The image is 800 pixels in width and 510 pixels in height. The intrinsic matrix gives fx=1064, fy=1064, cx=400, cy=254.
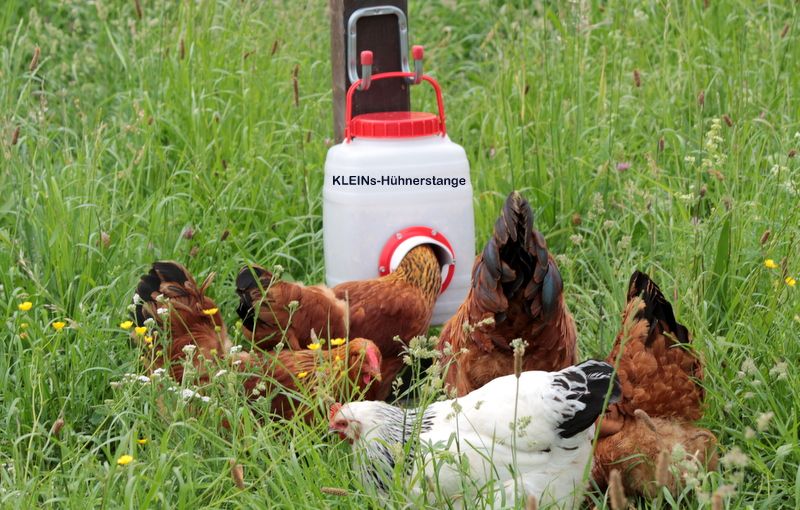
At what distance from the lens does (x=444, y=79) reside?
5953mm

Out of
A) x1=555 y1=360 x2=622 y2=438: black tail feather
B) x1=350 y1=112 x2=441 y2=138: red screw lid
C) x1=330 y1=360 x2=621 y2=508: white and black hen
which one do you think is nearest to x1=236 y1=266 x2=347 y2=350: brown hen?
x1=350 y1=112 x2=441 y2=138: red screw lid

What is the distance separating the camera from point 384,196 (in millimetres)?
3910

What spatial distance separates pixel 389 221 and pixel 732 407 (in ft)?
4.75

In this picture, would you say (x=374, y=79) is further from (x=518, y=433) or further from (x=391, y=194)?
(x=518, y=433)

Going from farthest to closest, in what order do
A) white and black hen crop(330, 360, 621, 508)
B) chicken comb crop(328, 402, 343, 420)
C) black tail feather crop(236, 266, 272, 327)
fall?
black tail feather crop(236, 266, 272, 327) < chicken comb crop(328, 402, 343, 420) < white and black hen crop(330, 360, 621, 508)

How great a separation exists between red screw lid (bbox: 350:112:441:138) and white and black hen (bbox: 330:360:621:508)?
126cm

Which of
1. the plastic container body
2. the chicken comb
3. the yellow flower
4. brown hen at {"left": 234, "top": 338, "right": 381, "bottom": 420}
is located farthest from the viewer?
the plastic container body

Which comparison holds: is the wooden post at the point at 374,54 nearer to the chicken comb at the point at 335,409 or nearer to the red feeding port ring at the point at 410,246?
the red feeding port ring at the point at 410,246

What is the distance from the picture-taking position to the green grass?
2.85m

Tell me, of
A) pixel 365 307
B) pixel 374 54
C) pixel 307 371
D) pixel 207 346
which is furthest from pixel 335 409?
pixel 374 54

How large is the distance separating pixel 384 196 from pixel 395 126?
0.26 metres

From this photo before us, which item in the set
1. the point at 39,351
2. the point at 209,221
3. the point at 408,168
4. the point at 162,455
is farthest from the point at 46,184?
the point at 162,455

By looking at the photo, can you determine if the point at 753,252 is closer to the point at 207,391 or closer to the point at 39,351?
the point at 207,391

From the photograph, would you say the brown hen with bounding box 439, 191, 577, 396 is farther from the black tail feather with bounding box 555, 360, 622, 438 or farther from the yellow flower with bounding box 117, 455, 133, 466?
the yellow flower with bounding box 117, 455, 133, 466
